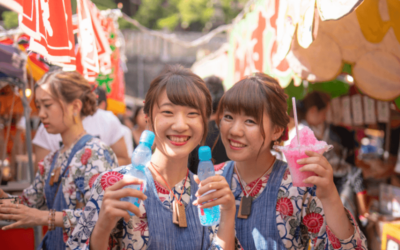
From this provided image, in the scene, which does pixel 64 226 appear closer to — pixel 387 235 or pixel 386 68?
pixel 387 235

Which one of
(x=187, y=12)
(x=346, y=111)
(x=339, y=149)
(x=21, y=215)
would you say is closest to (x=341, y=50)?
(x=339, y=149)

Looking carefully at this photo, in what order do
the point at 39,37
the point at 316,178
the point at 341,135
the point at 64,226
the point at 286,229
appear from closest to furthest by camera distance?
the point at 316,178 → the point at 286,229 → the point at 39,37 → the point at 64,226 → the point at 341,135

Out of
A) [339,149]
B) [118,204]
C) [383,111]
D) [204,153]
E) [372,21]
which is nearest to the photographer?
[118,204]

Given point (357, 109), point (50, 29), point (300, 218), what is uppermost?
point (50, 29)

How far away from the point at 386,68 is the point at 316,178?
1847mm

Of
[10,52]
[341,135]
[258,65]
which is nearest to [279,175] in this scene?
[258,65]

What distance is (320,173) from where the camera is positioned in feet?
4.94

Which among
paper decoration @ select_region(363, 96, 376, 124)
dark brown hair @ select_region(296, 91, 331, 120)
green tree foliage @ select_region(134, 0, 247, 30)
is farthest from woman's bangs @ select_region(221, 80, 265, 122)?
green tree foliage @ select_region(134, 0, 247, 30)

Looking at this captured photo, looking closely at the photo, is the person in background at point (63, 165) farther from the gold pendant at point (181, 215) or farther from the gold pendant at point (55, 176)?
the gold pendant at point (181, 215)

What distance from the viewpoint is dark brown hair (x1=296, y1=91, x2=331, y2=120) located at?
473 cm

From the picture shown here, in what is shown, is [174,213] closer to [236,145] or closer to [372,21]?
[236,145]

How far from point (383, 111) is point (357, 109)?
0.39 metres

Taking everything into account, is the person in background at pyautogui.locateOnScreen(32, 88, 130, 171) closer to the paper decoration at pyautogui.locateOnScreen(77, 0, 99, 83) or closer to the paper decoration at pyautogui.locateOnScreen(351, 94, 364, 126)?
the paper decoration at pyautogui.locateOnScreen(77, 0, 99, 83)

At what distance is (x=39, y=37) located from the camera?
75.0 inches
